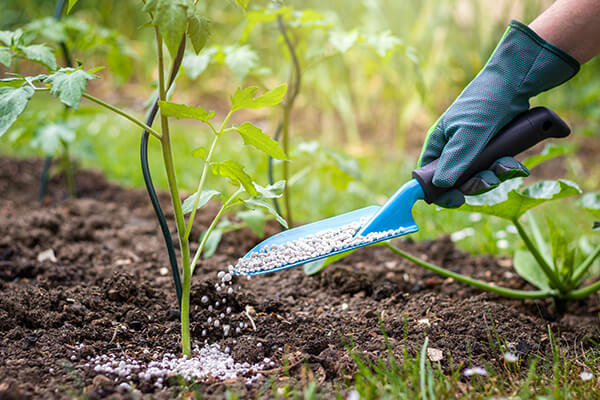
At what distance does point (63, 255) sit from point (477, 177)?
4.80ft

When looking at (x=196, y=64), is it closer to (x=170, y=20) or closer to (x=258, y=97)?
(x=258, y=97)

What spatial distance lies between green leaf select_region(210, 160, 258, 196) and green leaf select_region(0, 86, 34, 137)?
41 centimetres

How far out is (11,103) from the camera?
106cm

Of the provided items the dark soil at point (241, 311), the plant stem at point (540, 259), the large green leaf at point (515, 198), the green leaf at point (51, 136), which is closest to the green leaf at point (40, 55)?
the dark soil at point (241, 311)

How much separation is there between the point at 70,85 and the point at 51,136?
1132mm

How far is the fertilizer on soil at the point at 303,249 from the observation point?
4.24ft

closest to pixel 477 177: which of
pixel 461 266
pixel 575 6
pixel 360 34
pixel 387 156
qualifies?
pixel 575 6

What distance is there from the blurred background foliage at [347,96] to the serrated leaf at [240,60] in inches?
8.3

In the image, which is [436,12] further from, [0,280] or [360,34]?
[0,280]

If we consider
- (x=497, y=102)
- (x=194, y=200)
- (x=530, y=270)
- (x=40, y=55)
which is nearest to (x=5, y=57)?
(x=40, y=55)

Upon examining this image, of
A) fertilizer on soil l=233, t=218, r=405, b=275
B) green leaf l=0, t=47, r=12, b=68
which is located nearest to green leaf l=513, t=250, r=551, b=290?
fertilizer on soil l=233, t=218, r=405, b=275

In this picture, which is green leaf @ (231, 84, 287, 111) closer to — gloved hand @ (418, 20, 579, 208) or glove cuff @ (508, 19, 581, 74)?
gloved hand @ (418, 20, 579, 208)

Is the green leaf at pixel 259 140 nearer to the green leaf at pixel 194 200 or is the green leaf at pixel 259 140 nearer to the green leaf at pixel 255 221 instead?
the green leaf at pixel 194 200

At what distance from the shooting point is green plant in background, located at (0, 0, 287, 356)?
981 mm
